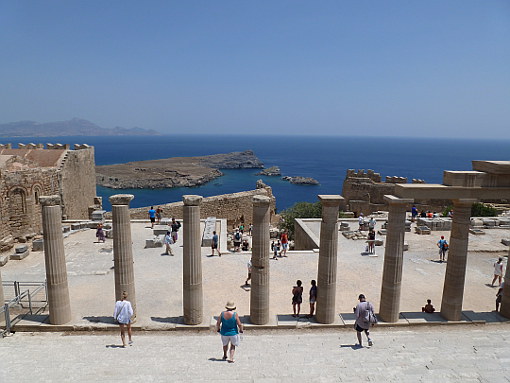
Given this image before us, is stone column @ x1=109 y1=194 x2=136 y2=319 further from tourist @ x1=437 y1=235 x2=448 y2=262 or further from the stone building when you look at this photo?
tourist @ x1=437 y1=235 x2=448 y2=262

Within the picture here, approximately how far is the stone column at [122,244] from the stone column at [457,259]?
846cm

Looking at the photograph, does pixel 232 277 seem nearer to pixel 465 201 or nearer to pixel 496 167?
pixel 465 201

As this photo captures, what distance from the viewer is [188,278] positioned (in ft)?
31.8

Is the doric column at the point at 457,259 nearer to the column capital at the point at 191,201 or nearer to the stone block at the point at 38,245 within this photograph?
the column capital at the point at 191,201

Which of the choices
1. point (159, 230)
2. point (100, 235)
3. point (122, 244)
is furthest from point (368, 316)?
point (100, 235)

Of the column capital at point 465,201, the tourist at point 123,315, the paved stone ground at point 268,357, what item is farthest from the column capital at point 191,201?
the column capital at point 465,201

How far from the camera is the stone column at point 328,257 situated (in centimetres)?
933

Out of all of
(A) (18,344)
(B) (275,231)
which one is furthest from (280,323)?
(B) (275,231)

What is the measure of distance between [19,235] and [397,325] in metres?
20.2

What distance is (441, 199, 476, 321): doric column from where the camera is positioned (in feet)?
31.4

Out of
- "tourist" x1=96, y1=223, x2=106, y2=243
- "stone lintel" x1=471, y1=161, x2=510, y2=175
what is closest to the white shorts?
"stone lintel" x1=471, y1=161, x2=510, y2=175

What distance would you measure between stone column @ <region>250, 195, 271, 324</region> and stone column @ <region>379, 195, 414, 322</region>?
3088mm

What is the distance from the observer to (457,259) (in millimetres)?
9695

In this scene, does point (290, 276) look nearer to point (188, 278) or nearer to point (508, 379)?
point (188, 278)
